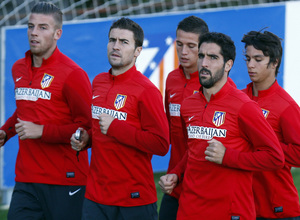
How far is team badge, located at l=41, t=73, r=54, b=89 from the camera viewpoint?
4.66 metres

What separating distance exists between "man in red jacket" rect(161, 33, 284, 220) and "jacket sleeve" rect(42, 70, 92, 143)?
3.23 ft

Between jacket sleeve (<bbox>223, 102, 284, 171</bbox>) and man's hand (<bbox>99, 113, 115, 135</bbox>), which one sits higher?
man's hand (<bbox>99, 113, 115, 135</bbox>)

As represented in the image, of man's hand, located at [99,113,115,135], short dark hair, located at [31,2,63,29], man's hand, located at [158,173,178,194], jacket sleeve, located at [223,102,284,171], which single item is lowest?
man's hand, located at [158,173,178,194]

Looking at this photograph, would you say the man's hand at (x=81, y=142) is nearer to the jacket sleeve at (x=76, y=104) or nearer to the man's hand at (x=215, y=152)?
the jacket sleeve at (x=76, y=104)

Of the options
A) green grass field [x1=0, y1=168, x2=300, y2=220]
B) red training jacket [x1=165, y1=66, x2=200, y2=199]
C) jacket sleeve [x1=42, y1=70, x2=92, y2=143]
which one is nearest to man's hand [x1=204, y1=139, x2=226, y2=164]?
red training jacket [x1=165, y1=66, x2=200, y2=199]

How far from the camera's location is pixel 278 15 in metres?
8.61

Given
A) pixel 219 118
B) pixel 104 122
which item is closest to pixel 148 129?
pixel 104 122

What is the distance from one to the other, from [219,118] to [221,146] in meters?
0.21

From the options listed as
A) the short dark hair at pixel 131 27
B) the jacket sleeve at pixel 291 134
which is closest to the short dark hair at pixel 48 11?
the short dark hair at pixel 131 27

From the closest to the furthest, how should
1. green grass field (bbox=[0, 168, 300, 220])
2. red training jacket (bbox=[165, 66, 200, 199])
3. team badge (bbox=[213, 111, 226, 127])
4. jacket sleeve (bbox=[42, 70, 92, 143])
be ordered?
1. team badge (bbox=[213, 111, 226, 127])
2. jacket sleeve (bbox=[42, 70, 92, 143])
3. red training jacket (bbox=[165, 66, 200, 199])
4. green grass field (bbox=[0, 168, 300, 220])

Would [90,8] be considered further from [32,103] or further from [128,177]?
[128,177]

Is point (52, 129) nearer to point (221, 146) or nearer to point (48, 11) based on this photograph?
point (48, 11)

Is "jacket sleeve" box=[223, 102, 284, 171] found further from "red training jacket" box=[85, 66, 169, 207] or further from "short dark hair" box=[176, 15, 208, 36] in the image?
"short dark hair" box=[176, 15, 208, 36]

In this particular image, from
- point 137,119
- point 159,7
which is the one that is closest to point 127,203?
point 137,119
